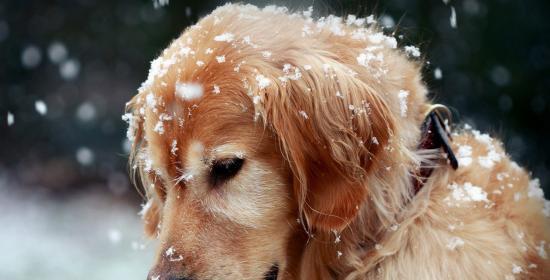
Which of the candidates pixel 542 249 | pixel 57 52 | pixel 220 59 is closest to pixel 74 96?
pixel 57 52

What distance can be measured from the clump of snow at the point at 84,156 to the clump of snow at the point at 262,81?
252 inches

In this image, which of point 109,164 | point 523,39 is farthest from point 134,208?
point 523,39

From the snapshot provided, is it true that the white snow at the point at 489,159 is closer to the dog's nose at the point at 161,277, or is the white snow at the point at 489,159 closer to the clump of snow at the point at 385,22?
the clump of snow at the point at 385,22

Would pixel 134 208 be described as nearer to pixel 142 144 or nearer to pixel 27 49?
pixel 27 49

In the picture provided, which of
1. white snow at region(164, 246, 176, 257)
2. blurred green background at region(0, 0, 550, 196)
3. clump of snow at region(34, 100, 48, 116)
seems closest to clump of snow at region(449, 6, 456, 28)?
blurred green background at region(0, 0, 550, 196)

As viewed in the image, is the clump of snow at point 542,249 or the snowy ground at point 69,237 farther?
the snowy ground at point 69,237

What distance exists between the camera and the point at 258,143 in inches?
97.9

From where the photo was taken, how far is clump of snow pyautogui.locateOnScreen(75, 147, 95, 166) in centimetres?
840

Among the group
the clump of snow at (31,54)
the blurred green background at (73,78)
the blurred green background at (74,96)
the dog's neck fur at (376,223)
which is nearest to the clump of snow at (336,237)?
the dog's neck fur at (376,223)

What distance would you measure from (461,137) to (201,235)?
4.71 feet

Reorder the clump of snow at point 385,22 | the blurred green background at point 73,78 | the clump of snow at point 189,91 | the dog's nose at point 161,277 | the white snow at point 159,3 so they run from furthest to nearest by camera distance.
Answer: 1. the blurred green background at point 73,78
2. the white snow at point 159,3
3. the clump of snow at point 385,22
4. the clump of snow at point 189,91
5. the dog's nose at point 161,277

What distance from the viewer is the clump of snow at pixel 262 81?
97.2 inches

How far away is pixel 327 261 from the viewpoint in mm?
2701

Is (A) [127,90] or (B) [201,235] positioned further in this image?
(A) [127,90]
